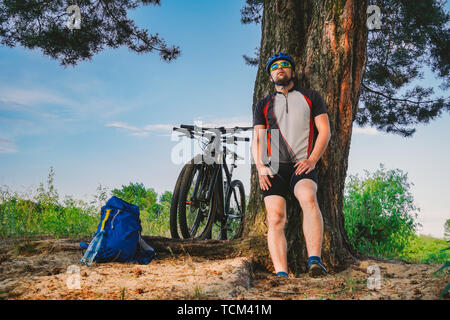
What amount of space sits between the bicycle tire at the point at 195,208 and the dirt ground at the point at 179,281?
61 cm

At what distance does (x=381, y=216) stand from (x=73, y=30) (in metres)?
6.50

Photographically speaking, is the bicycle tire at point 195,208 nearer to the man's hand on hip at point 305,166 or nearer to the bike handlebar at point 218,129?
the bike handlebar at point 218,129

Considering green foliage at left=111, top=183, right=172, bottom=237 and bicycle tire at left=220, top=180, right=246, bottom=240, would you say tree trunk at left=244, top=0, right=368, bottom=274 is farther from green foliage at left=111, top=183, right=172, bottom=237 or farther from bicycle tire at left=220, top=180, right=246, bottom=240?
green foliage at left=111, top=183, right=172, bottom=237

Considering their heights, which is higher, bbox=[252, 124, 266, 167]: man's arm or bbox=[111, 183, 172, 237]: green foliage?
bbox=[252, 124, 266, 167]: man's arm

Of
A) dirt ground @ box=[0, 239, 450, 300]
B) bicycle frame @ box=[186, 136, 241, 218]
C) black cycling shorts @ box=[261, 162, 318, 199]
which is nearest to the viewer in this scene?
dirt ground @ box=[0, 239, 450, 300]

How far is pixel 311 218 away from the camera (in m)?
3.32

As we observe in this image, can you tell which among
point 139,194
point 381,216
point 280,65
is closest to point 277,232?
point 280,65

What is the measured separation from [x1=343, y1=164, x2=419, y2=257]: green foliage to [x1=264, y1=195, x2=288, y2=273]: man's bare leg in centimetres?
373

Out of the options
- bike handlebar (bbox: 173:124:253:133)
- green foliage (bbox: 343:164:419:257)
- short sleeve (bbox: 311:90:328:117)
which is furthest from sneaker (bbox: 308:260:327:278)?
green foliage (bbox: 343:164:419:257)

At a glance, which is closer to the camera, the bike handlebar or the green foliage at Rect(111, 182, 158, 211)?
the bike handlebar

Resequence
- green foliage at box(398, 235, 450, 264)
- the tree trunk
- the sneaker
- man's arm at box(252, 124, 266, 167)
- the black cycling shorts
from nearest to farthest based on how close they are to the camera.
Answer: the sneaker
the black cycling shorts
man's arm at box(252, 124, 266, 167)
the tree trunk
green foliage at box(398, 235, 450, 264)

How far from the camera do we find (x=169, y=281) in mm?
2838

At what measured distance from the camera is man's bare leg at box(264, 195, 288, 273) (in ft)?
11.1

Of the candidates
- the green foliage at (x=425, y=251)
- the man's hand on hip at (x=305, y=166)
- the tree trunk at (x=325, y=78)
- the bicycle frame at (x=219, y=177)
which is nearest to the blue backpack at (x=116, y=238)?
the bicycle frame at (x=219, y=177)
